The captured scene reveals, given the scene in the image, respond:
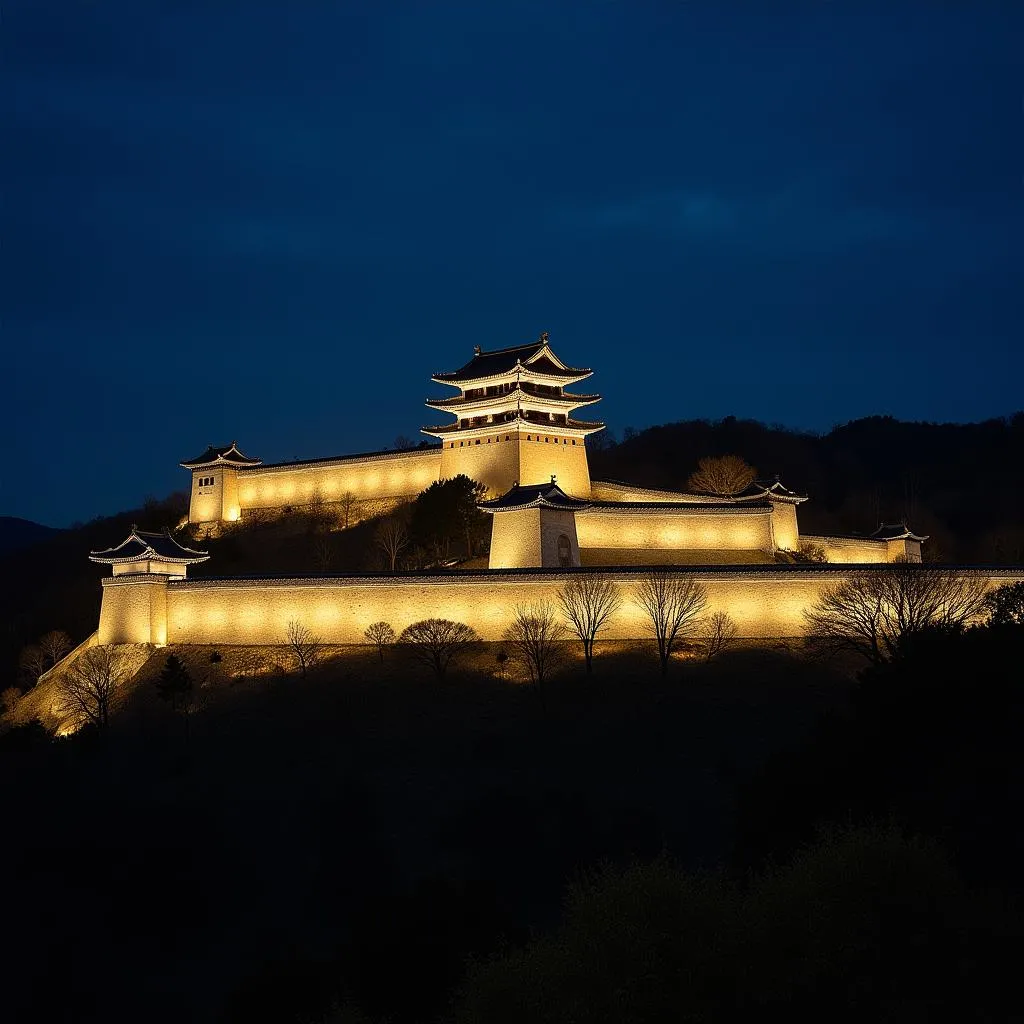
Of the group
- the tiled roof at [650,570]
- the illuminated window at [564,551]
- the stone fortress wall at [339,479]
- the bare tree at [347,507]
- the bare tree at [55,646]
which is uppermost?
the stone fortress wall at [339,479]

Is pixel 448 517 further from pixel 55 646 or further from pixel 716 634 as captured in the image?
pixel 55 646

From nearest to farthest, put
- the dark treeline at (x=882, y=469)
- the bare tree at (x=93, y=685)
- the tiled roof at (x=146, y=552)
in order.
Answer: the bare tree at (x=93, y=685)
the tiled roof at (x=146, y=552)
the dark treeline at (x=882, y=469)

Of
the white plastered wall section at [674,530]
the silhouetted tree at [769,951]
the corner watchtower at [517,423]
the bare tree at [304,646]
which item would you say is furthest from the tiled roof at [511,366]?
the silhouetted tree at [769,951]

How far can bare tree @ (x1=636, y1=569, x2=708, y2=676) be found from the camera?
48844 millimetres

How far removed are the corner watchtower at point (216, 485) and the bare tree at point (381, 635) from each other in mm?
22656

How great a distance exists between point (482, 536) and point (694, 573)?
38.1 feet

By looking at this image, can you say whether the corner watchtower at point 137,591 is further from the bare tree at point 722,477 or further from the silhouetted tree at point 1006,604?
the bare tree at point 722,477

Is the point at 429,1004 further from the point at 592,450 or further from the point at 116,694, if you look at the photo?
the point at 592,450

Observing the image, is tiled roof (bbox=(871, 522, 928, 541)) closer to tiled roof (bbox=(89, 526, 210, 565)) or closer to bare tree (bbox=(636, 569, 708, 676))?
bare tree (bbox=(636, 569, 708, 676))

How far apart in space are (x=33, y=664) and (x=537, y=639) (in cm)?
2055

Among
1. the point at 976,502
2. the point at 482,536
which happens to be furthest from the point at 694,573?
the point at 976,502

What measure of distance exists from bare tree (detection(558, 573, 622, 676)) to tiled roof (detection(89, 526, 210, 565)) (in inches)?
539

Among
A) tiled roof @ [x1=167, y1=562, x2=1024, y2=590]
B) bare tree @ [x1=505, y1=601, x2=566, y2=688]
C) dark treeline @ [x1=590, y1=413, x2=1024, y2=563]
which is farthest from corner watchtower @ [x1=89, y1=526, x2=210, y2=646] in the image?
dark treeline @ [x1=590, y1=413, x2=1024, y2=563]

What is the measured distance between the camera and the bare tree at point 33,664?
57.3 m
